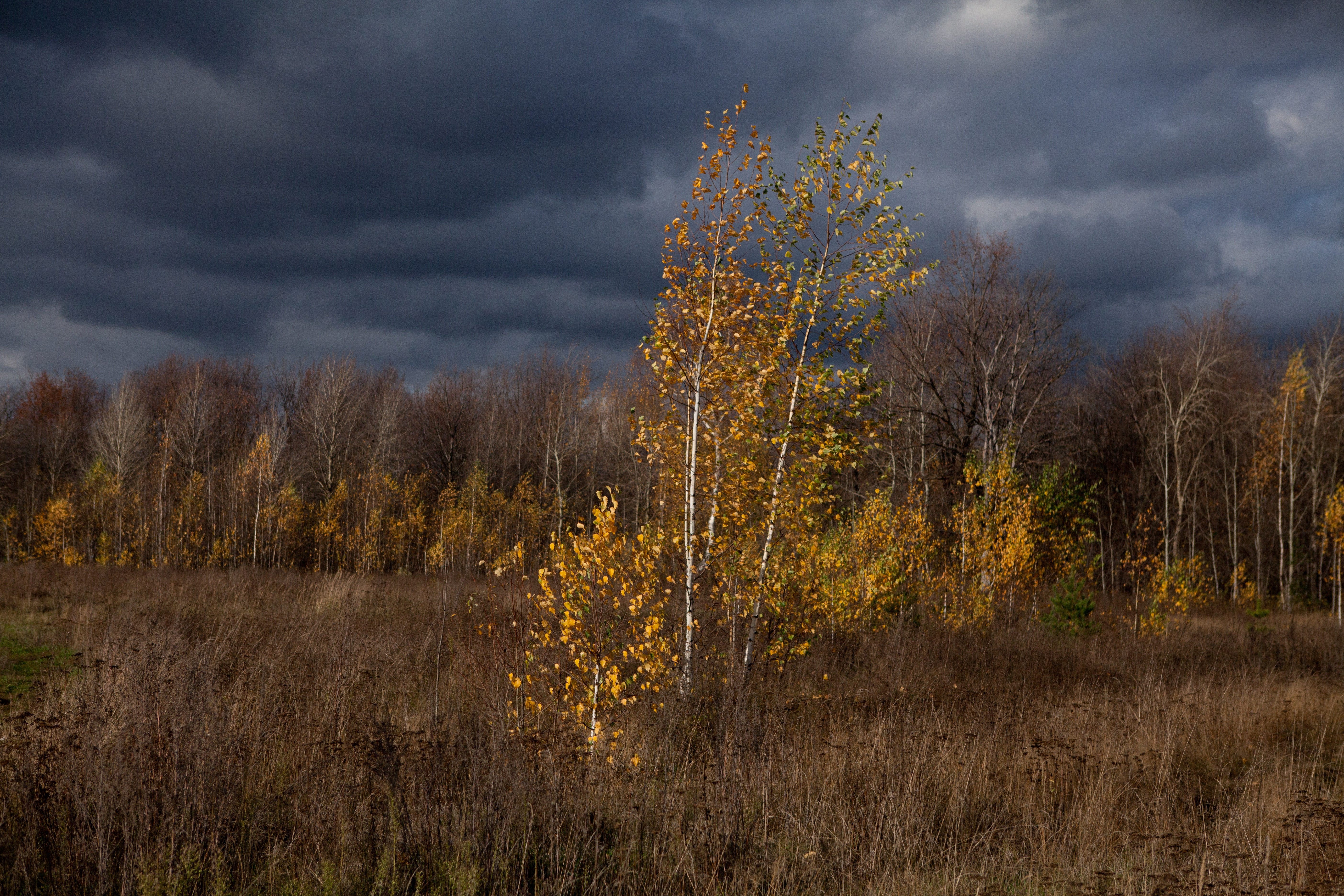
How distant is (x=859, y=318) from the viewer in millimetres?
7363

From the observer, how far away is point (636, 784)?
16.3 feet

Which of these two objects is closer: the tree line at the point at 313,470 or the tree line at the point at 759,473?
the tree line at the point at 759,473

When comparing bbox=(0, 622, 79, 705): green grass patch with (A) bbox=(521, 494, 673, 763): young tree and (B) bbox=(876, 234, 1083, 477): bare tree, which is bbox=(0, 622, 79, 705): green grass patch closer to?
(A) bbox=(521, 494, 673, 763): young tree

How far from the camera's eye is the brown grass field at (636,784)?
383cm

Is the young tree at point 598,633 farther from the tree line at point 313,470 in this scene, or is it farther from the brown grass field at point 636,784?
the tree line at point 313,470

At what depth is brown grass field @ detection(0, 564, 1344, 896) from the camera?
151 inches

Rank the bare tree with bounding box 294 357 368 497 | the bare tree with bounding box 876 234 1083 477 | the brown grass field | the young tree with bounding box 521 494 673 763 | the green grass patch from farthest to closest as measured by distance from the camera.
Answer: the bare tree with bounding box 294 357 368 497, the bare tree with bounding box 876 234 1083 477, the green grass patch, the young tree with bounding box 521 494 673 763, the brown grass field

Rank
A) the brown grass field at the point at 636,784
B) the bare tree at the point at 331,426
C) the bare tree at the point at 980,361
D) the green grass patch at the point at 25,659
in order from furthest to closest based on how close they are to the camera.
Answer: the bare tree at the point at 331,426
the bare tree at the point at 980,361
the green grass patch at the point at 25,659
the brown grass field at the point at 636,784

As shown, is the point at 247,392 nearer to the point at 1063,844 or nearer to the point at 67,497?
the point at 67,497

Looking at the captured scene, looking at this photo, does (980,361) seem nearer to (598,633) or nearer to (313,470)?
(598,633)

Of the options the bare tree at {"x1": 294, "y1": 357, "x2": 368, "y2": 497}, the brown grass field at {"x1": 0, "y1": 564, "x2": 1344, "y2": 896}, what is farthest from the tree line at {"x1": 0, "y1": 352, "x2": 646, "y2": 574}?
the brown grass field at {"x1": 0, "y1": 564, "x2": 1344, "y2": 896}

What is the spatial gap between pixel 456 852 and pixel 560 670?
246 centimetres

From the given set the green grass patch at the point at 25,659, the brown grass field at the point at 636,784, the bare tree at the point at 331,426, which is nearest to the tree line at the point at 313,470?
the bare tree at the point at 331,426

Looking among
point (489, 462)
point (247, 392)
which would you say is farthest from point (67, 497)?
point (247, 392)
